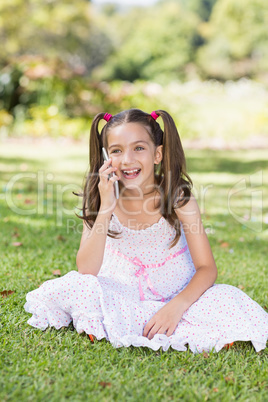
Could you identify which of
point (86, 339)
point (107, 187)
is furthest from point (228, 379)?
point (107, 187)

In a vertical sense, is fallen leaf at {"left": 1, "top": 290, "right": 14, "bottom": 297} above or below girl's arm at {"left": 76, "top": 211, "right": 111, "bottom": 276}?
below

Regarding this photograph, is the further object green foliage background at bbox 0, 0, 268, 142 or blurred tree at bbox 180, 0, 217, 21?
blurred tree at bbox 180, 0, 217, 21

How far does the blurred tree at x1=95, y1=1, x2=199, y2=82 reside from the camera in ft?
95.9

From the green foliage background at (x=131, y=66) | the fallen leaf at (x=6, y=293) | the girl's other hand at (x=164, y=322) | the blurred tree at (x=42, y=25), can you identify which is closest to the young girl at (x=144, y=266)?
the girl's other hand at (x=164, y=322)

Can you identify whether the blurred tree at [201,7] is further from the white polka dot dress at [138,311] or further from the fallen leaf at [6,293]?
the white polka dot dress at [138,311]

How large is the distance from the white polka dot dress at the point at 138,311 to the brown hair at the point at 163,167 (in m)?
0.30

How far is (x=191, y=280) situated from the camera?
236 centimetres

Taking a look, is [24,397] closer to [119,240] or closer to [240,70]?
[119,240]

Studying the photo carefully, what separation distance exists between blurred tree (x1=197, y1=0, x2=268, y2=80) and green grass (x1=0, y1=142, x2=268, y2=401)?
968 inches

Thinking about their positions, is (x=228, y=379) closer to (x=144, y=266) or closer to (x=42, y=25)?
(x=144, y=266)

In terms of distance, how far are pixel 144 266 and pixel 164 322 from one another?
446 mm

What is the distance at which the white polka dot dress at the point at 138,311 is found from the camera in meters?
2.10

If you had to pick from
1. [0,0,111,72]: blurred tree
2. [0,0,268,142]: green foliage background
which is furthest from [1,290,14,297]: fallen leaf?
[0,0,111,72]: blurred tree

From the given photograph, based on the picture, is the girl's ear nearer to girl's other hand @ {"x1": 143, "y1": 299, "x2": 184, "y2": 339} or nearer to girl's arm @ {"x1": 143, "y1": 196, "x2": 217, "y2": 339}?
girl's arm @ {"x1": 143, "y1": 196, "x2": 217, "y2": 339}
